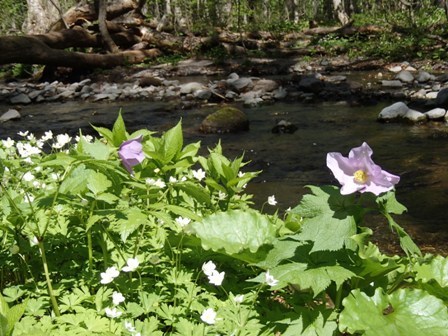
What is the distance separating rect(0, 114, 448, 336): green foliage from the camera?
1611mm

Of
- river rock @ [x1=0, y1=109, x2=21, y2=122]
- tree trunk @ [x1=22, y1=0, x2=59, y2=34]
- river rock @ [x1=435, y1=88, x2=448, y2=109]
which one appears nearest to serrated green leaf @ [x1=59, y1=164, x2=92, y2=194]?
river rock @ [x1=435, y1=88, x2=448, y2=109]

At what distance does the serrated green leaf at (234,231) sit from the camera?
1.91 m

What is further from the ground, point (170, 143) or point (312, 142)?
point (170, 143)

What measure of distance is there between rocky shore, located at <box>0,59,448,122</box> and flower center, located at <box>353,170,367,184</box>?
819 cm

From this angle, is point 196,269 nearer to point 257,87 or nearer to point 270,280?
point 270,280

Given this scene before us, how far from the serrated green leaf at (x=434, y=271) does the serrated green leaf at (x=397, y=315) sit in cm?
17

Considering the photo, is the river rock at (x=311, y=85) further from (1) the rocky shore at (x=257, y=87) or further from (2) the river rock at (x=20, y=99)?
(2) the river rock at (x=20, y=99)

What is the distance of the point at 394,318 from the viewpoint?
1.58 metres

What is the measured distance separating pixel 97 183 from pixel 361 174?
93 cm

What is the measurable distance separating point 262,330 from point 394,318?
0.43 m

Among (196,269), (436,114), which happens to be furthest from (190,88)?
(196,269)

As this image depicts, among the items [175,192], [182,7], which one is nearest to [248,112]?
[175,192]

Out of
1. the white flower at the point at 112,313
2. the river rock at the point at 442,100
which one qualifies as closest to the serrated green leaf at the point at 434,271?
the white flower at the point at 112,313

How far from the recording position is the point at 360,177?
1.66 meters
